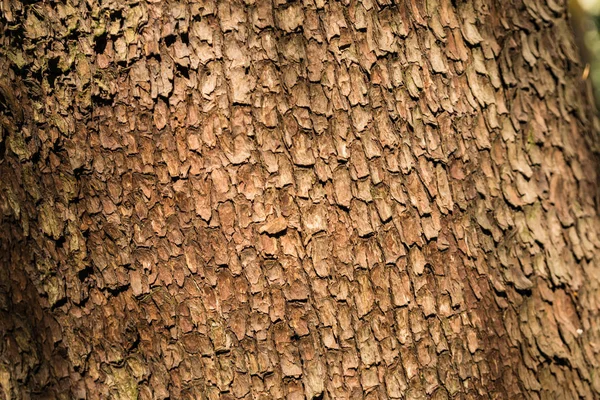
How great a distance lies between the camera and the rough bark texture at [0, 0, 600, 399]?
4.10ft

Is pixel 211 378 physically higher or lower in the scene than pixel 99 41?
lower

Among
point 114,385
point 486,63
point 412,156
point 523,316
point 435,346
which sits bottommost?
point 114,385

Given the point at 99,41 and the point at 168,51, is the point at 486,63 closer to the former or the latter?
the point at 168,51

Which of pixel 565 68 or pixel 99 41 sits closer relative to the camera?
pixel 99 41

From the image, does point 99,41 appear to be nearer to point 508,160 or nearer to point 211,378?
point 211,378

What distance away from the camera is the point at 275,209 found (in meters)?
1.25

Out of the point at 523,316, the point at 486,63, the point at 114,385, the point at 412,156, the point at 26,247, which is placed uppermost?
the point at 486,63

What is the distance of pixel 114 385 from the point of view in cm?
130

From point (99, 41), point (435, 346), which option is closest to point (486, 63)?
point (435, 346)

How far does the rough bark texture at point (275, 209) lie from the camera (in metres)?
1.25

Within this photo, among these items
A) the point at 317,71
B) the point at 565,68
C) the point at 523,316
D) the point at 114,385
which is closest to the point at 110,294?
the point at 114,385

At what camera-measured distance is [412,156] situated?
4.22 ft

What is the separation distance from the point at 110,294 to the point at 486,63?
1034 millimetres

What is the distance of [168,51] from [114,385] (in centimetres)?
77
